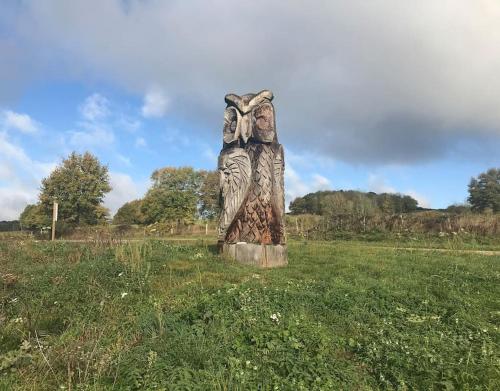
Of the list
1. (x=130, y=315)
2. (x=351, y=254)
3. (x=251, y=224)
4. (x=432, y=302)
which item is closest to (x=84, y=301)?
(x=130, y=315)

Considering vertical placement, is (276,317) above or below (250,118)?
below

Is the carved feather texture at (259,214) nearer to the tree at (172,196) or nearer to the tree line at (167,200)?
the tree line at (167,200)

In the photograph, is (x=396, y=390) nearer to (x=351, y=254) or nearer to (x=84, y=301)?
(x=84, y=301)

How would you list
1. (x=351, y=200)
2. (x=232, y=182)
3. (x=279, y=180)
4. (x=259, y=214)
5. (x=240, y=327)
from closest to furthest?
(x=240, y=327) < (x=259, y=214) < (x=232, y=182) < (x=279, y=180) < (x=351, y=200)

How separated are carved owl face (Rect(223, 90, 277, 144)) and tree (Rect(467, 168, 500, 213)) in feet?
140

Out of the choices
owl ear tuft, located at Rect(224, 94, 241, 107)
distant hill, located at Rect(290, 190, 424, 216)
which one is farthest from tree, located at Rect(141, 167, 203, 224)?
owl ear tuft, located at Rect(224, 94, 241, 107)

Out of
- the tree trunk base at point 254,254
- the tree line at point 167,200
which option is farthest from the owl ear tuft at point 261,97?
the tree line at point 167,200

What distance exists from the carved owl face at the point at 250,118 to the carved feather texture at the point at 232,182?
50 centimetres

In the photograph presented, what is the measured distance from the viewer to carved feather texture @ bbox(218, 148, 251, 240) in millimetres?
11664

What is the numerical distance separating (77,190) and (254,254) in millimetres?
34218

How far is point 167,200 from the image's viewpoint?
5372 cm

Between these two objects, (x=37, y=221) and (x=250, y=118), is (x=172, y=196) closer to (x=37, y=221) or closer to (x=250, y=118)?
(x=37, y=221)

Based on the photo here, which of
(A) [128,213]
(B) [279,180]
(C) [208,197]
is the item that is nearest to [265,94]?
(B) [279,180]

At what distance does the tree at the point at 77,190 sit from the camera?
4122 cm
